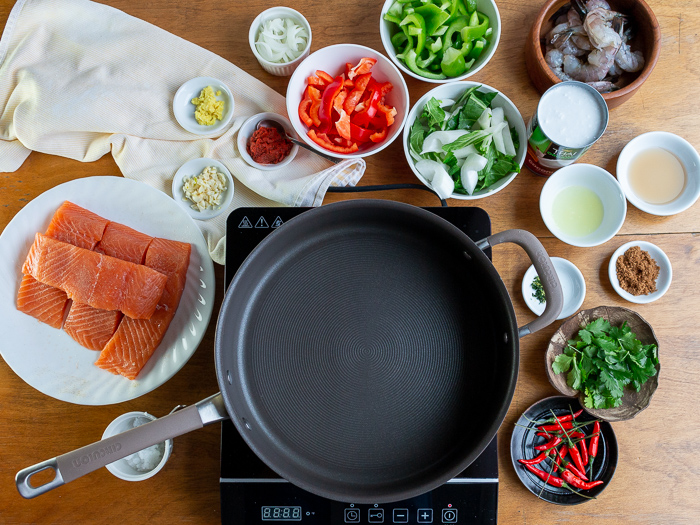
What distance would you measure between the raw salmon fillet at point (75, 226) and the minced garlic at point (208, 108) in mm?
318

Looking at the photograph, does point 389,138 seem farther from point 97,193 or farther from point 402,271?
point 97,193

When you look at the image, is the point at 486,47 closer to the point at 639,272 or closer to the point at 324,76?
the point at 324,76

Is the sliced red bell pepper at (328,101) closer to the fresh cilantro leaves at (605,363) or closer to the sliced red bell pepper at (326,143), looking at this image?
the sliced red bell pepper at (326,143)

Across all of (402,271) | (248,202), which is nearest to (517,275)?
(402,271)

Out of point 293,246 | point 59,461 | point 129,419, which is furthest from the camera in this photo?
point 129,419

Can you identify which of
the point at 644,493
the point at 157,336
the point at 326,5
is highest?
the point at 326,5

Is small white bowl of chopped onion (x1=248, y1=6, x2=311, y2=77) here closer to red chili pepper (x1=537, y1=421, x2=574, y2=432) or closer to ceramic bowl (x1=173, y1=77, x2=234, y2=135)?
ceramic bowl (x1=173, y1=77, x2=234, y2=135)

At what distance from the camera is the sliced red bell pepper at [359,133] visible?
1.04 m

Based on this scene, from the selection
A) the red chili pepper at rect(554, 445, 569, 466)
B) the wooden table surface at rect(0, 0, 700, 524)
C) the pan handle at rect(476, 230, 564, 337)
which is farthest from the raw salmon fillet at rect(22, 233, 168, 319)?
the red chili pepper at rect(554, 445, 569, 466)

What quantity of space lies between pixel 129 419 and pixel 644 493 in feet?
3.56

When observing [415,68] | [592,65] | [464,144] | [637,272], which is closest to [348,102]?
[415,68]

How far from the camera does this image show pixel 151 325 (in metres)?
0.99

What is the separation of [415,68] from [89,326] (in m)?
0.89

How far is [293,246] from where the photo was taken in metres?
0.87
